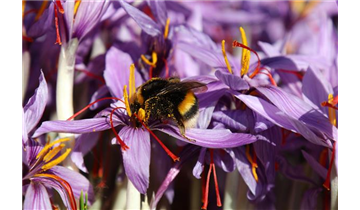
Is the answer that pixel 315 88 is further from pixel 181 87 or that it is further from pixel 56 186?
pixel 56 186

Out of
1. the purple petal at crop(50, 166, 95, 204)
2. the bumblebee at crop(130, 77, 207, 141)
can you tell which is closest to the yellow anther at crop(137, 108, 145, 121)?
the bumblebee at crop(130, 77, 207, 141)

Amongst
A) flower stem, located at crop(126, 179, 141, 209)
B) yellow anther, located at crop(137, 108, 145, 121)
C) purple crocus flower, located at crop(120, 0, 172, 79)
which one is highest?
purple crocus flower, located at crop(120, 0, 172, 79)

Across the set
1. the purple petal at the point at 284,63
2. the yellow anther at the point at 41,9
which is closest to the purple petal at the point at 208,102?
the purple petal at the point at 284,63

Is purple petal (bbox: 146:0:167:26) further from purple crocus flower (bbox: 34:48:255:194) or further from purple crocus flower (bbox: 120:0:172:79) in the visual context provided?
purple crocus flower (bbox: 34:48:255:194)

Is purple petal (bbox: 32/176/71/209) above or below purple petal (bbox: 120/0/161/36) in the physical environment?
below

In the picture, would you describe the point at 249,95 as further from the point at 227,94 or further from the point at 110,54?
the point at 110,54

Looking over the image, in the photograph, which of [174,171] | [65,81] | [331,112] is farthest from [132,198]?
[331,112]

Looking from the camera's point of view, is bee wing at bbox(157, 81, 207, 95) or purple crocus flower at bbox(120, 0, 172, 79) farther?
purple crocus flower at bbox(120, 0, 172, 79)

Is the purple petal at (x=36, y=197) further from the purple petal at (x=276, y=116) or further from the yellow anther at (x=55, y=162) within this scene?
the purple petal at (x=276, y=116)
